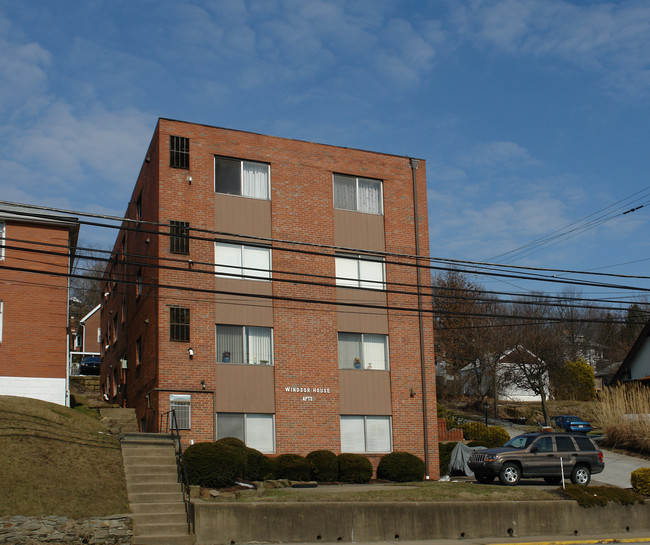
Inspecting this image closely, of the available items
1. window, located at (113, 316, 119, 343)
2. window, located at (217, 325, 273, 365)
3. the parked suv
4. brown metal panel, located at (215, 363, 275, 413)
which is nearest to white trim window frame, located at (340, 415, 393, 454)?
brown metal panel, located at (215, 363, 275, 413)

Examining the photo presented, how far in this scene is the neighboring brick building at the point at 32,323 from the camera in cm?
2589

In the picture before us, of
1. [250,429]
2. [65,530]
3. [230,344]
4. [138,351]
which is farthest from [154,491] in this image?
[138,351]

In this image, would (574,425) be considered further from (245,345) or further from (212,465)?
(212,465)

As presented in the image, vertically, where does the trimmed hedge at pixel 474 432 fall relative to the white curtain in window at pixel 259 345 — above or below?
below

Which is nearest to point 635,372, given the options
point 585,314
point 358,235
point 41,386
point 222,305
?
point 358,235

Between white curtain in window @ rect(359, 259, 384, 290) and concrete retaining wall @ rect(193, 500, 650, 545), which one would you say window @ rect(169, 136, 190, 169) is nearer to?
white curtain in window @ rect(359, 259, 384, 290)

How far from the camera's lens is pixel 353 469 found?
25.8 m

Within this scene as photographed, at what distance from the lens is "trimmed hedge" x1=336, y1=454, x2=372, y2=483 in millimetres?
25766

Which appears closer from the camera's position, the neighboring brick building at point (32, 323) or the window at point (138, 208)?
the neighboring brick building at point (32, 323)

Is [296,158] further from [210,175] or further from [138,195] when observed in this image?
[138,195]

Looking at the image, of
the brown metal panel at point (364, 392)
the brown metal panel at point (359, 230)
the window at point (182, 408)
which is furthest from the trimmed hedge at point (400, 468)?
the brown metal panel at point (359, 230)

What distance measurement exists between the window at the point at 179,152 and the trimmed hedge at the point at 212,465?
410 inches

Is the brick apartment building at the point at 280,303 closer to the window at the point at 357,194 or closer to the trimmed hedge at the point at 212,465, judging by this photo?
the window at the point at 357,194

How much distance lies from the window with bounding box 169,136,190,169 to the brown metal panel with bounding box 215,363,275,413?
289 inches
